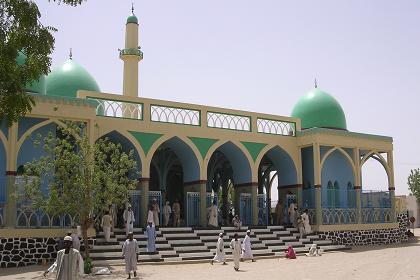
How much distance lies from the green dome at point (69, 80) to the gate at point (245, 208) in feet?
23.8

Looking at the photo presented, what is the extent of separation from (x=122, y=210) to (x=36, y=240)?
4.43 metres

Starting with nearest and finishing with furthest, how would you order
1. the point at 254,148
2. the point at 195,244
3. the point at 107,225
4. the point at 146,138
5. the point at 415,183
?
1. the point at 107,225
2. the point at 195,244
3. the point at 146,138
4. the point at 254,148
5. the point at 415,183

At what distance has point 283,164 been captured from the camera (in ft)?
72.1

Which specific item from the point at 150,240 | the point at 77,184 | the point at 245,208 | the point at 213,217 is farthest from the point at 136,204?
the point at 77,184

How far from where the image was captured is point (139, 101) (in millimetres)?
17984

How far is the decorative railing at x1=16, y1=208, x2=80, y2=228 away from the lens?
1459cm

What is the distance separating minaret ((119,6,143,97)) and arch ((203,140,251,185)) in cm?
452

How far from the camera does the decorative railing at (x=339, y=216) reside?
20.5 metres

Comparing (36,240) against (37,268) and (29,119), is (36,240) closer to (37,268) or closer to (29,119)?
(37,268)

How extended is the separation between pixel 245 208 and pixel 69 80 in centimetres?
842

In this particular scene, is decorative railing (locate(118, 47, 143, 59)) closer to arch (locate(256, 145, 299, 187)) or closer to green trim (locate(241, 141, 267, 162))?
green trim (locate(241, 141, 267, 162))

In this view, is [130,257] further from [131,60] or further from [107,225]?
[131,60]

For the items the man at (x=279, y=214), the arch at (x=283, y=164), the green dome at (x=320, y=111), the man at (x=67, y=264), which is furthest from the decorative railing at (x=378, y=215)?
the man at (x=67, y=264)

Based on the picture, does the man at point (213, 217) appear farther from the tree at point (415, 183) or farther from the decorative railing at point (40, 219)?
the tree at point (415, 183)
